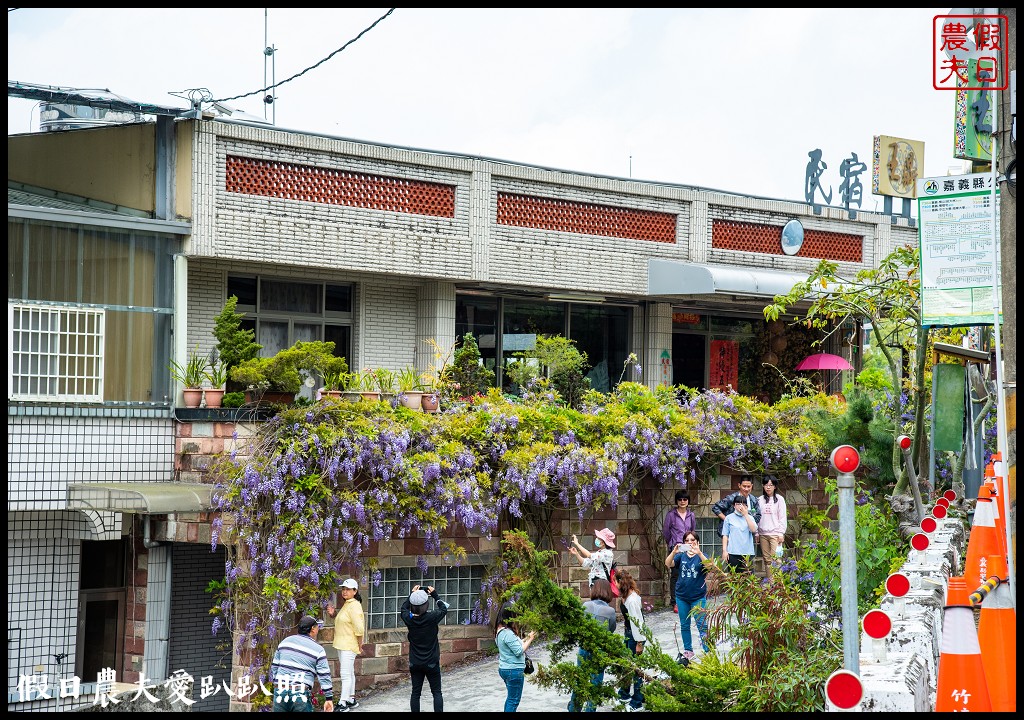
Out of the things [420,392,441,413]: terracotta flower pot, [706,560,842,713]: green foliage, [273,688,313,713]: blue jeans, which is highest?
[420,392,441,413]: terracotta flower pot

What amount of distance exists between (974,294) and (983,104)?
5.11 ft

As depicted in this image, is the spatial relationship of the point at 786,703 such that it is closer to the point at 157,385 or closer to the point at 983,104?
the point at 983,104

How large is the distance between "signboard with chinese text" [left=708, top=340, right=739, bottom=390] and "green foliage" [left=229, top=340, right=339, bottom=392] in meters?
11.6

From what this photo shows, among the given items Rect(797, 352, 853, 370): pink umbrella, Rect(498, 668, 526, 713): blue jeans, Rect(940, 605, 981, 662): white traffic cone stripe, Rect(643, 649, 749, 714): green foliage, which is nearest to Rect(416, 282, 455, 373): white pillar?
Rect(498, 668, 526, 713): blue jeans

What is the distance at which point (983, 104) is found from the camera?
954 cm

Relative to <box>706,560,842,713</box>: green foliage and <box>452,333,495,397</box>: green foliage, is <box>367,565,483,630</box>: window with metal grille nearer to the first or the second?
<box>452,333,495,397</box>: green foliage

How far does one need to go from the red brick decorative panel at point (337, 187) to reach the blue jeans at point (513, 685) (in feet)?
27.7

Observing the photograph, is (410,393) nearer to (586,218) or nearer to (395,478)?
(395,478)

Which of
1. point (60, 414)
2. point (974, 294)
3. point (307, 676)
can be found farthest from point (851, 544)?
point (60, 414)

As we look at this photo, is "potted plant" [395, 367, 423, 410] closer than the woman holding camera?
No

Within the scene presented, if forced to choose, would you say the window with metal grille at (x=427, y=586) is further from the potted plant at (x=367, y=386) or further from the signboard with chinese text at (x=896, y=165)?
the signboard with chinese text at (x=896, y=165)

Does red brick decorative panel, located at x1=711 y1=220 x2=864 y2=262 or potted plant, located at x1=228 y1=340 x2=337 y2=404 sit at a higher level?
red brick decorative panel, located at x1=711 y1=220 x2=864 y2=262

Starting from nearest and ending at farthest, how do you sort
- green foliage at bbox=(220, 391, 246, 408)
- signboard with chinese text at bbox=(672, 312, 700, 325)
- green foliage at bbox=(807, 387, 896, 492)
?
green foliage at bbox=(220, 391, 246, 408) → green foliage at bbox=(807, 387, 896, 492) → signboard with chinese text at bbox=(672, 312, 700, 325)

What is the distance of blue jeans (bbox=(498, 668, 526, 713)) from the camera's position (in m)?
11.1
